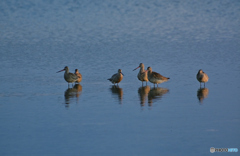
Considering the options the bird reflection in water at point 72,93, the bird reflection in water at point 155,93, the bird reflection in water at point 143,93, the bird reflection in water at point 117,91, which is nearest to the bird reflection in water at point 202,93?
the bird reflection in water at point 155,93

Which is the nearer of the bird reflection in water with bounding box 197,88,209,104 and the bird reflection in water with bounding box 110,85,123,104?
the bird reflection in water with bounding box 197,88,209,104

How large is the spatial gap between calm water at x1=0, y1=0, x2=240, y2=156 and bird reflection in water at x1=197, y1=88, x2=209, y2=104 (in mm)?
27

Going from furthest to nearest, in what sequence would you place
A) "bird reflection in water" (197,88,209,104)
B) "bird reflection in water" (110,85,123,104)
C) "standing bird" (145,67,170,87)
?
"standing bird" (145,67,170,87) → "bird reflection in water" (110,85,123,104) → "bird reflection in water" (197,88,209,104)

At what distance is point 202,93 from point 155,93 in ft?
4.77

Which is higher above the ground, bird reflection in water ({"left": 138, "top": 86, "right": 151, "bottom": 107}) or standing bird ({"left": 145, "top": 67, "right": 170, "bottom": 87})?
standing bird ({"left": 145, "top": 67, "right": 170, "bottom": 87})

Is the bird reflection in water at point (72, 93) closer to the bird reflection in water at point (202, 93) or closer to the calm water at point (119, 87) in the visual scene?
the calm water at point (119, 87)

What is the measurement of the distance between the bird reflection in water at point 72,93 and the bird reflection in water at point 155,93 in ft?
6.87

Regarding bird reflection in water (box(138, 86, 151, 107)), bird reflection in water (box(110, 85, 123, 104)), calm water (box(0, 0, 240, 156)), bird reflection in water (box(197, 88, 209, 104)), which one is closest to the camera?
calm water (box(0, 0, 240, 156))

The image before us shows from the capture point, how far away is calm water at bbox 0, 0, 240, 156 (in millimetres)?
11016

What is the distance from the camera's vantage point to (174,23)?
1492 inches

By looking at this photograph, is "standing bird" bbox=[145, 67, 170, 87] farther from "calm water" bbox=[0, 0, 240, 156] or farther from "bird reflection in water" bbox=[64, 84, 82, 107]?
"bird reflection in water" bbox=[64, 84, 82, 107]

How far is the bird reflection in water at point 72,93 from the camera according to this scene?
15.5 metres

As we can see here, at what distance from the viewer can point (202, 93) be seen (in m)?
16.1

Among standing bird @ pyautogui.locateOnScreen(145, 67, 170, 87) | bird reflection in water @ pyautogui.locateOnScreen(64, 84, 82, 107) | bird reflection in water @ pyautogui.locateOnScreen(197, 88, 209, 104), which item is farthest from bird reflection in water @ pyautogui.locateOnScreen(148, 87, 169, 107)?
bird reflection in water @ pyautogui.locateOnScreen(64, 84, 82, 107)
